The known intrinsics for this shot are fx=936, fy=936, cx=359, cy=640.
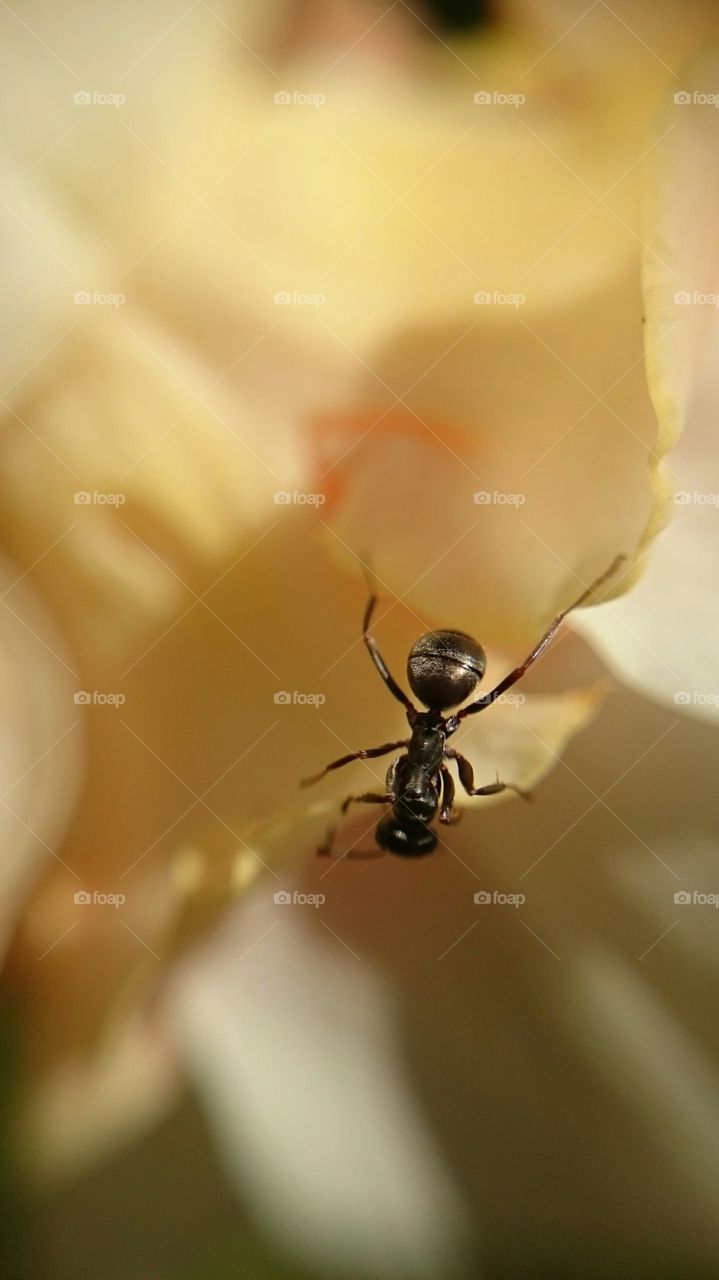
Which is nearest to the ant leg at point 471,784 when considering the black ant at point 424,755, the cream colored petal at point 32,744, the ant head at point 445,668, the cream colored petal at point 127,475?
the black ant at point 424,755

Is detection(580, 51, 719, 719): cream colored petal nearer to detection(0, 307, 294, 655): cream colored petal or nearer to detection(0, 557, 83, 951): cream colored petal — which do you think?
detection(0, 307, 294, 655): cream colored petal

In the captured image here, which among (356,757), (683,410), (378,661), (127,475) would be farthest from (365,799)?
(683,410)

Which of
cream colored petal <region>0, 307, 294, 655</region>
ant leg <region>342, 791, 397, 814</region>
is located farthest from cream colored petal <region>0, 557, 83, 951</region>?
ant leg <region>342, 791, 397, 814</region>

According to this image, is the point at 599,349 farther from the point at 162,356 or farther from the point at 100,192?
the point at 100,192

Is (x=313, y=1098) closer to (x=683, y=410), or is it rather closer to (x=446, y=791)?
(x=446, y=791)

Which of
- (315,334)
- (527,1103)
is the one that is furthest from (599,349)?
(527,1103)

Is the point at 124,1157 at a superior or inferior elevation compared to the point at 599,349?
inferior

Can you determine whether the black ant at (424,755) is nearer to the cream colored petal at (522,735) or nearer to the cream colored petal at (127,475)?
the cream colored petal at (522,735)
